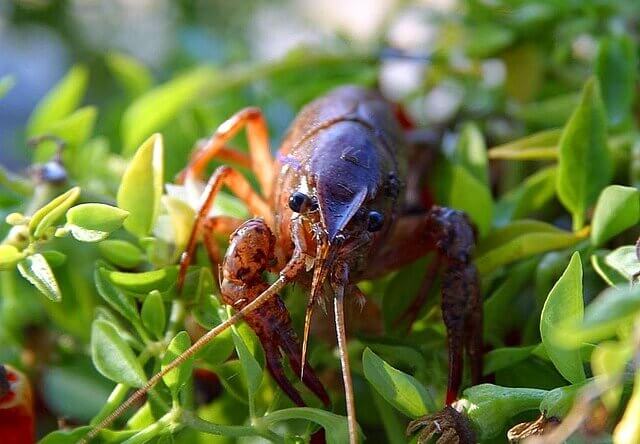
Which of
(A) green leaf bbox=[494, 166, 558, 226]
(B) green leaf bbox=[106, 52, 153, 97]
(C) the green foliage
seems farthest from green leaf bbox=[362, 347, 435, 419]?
(B) green leaf bbox=[106, 52, 153, 97]

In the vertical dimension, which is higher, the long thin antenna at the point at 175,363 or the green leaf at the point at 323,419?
the long thin antenna at the point at 175,363

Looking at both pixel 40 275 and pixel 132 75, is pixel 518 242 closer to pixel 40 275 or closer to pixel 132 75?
pixel 40 275

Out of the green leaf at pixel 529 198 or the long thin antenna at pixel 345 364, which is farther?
the green leaf at pixel 529 198

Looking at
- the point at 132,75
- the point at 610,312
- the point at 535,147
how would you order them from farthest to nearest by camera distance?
1. the point at 132,75
2. the point at 535,147
3. the point at 610,312

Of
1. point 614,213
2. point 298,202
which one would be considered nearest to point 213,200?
point 298,202

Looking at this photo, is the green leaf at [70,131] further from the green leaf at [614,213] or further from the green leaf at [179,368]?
the green leaf at [614,213]

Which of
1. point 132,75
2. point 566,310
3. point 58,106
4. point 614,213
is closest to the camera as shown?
point 566,310

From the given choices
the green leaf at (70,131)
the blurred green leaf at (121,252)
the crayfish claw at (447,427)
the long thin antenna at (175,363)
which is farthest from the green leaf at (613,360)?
the green leaf at (70,131)

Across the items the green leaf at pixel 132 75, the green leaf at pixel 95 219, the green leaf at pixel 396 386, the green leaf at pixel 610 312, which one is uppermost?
the green leaf at pixel 610 312
